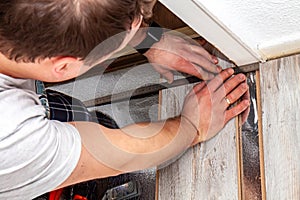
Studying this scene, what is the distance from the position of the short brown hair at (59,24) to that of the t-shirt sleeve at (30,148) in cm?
10

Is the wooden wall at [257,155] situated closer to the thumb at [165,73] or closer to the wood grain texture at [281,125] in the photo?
the wood grain texture at [281,125]

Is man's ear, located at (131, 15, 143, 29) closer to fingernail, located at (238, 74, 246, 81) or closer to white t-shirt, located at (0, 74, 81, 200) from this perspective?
white t-shirt, located at (0, 74, 81, 200)

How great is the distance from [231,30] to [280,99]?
7.5 inches

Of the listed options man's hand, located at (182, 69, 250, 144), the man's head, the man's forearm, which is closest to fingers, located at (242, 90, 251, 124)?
man's hand, located at (182, 69, 250, 144)

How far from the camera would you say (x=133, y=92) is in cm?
146

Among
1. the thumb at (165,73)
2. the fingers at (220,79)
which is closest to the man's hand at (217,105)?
the fingers at (220,79)

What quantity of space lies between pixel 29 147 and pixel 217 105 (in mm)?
488

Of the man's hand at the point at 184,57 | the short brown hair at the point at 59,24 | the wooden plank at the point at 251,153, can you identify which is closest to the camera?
the short brown hair at the point at 59,24

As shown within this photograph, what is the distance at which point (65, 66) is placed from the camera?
36.4 inches

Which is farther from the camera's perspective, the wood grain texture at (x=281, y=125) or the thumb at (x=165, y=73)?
the thumb at (x=165, y=73)

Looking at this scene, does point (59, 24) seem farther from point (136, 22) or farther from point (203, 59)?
point (203, 59)

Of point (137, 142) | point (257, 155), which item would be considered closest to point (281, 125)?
point (257, 155)

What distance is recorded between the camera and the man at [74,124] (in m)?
0.82

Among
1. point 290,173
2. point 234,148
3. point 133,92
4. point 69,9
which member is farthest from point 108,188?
point 69,9
